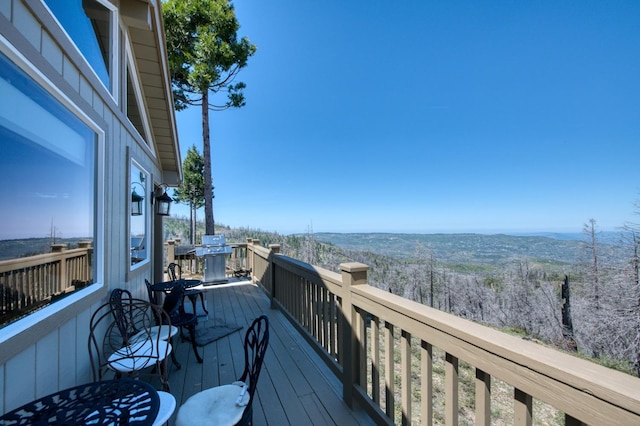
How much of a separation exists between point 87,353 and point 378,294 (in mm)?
2204

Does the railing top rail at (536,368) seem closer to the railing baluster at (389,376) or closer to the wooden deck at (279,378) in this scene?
the railing baluster at (389,376)

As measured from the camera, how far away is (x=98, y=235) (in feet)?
7.16

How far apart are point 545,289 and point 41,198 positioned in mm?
23639

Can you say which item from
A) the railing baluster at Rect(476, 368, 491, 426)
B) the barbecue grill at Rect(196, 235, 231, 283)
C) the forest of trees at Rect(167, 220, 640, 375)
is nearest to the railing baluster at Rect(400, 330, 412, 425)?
the railing baluster at Rect(476, 368, 491, 426)

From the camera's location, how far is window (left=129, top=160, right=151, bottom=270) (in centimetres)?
330

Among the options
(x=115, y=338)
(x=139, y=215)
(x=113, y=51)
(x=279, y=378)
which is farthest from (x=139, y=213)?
(x=279, y=378)

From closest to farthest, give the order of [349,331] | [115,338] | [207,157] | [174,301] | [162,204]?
[349,331]
[115,338]
[174,301]
[162,204]
[207,157]

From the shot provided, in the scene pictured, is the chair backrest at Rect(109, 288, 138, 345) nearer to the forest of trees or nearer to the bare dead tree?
the forest of trees

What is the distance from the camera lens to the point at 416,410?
10.2 ft

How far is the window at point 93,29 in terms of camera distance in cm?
191

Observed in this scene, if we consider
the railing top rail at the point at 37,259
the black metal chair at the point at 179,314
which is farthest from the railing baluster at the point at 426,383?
the black metal chair at the point at 179,314

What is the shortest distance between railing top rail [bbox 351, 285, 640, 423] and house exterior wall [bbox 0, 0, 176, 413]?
1.97 metres

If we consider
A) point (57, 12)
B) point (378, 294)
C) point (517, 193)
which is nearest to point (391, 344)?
point (378, 294)

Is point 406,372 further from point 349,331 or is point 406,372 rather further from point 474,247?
point 474,247
